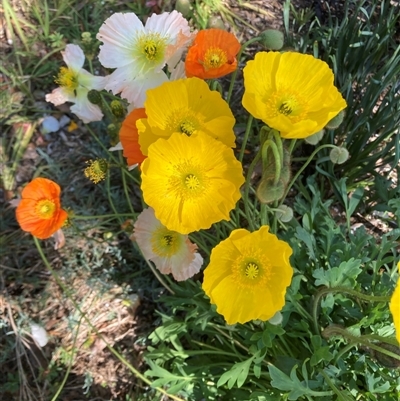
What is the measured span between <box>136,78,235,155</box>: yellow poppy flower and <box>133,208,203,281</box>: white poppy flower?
33 centimetres

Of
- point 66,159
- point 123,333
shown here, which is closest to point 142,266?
point 123,333

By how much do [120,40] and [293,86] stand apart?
52 centimetres

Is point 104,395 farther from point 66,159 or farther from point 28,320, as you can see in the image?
point 66,159

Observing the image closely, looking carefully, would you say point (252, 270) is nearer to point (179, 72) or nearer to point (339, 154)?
point (339, 154)

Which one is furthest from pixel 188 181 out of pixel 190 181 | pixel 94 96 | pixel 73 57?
pixel 73 57

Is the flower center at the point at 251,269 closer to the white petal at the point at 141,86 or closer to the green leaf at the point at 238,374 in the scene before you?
the green leaf at the point at 238,374

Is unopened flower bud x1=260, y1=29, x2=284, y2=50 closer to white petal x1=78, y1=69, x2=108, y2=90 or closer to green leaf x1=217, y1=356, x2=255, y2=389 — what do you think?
white petal x1=78, y1=69, x2=108, y2=90

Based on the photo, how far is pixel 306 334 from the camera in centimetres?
141

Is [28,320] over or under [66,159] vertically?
under

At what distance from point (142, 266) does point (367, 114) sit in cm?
103

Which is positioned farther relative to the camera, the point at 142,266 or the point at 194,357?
the point at 142,266

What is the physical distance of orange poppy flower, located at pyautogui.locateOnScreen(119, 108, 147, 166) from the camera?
115 centimetres

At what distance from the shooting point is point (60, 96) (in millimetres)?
1613

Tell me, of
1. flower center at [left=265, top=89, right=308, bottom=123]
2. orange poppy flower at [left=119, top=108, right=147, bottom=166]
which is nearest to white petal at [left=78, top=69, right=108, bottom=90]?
orange poppy flower at [left=119, top=108, right=147, bottom=166]
